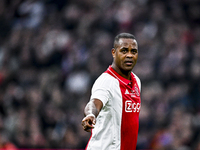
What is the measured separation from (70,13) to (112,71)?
8.16 m

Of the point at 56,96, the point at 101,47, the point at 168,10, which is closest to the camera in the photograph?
the point at 56,96

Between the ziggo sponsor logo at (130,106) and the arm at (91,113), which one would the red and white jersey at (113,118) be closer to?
the ziggo sponsor logo at (130,106)

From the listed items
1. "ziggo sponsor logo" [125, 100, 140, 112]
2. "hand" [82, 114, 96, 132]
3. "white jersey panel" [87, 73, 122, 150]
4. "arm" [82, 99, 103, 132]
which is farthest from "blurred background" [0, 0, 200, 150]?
"hand" [82, 114, 96, 132]

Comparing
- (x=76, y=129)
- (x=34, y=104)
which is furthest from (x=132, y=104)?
(x=34, y=104)

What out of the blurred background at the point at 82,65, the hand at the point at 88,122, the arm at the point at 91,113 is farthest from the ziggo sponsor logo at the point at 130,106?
the blurred background at the point at 82,65

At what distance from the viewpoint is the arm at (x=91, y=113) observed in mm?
3070

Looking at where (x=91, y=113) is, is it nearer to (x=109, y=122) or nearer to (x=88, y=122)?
(x=88, y=122)

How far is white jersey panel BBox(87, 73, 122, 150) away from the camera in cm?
371

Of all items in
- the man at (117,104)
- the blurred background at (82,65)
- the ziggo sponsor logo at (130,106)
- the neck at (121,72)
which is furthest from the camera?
the blurred background at (82,65)

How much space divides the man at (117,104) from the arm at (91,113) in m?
0.01

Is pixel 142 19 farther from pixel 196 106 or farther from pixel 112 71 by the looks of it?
pixel 112 71

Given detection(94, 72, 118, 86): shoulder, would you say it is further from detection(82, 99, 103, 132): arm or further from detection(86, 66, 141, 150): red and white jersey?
detection(82, 99, 103, 132): arm

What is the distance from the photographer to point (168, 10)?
1137 cm

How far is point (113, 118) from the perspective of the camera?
12.3ft
